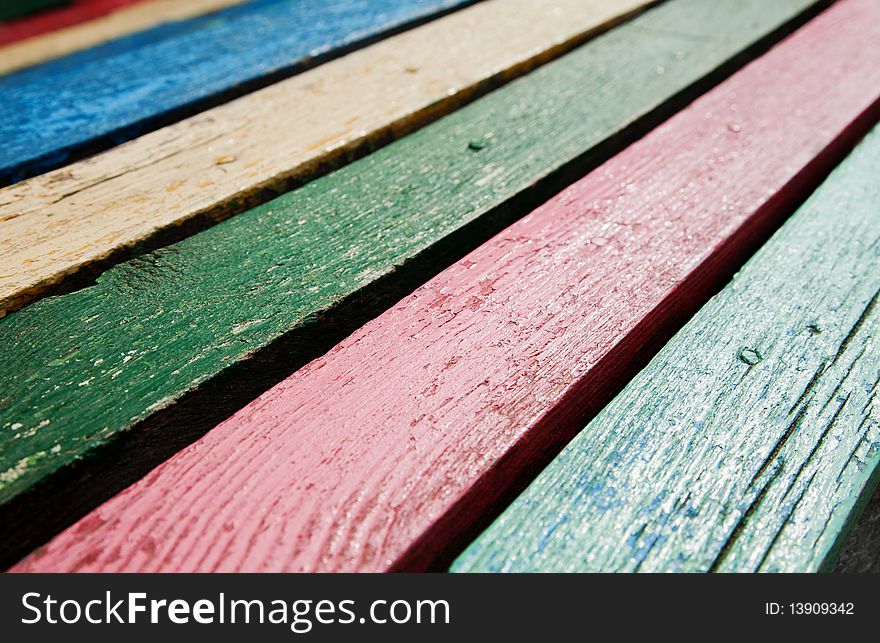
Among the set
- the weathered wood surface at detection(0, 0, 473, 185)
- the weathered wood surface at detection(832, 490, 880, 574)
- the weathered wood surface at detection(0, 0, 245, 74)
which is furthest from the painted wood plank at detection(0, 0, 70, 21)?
the weathered wood surface at detection(832, 490, 880, 574)

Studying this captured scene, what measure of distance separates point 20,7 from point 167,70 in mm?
1339

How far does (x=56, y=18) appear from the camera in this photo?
6.57ft

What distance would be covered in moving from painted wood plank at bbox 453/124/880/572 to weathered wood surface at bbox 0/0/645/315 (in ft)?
1.90

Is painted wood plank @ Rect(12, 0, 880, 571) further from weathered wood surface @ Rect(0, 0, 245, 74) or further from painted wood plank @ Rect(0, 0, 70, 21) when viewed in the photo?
painted wood plank @ Rect(0, 0, 70, 21)

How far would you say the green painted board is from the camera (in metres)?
0.58

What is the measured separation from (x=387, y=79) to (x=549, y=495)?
2.90 feet

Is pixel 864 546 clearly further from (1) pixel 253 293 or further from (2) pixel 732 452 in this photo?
(1) pixel 253 293

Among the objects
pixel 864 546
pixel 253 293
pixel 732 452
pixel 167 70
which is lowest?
pixel 864 546

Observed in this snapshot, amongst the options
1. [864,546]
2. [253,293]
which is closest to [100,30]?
[253,293]

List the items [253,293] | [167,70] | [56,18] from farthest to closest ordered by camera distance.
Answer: [56,18]
[167,70]
[253,293]

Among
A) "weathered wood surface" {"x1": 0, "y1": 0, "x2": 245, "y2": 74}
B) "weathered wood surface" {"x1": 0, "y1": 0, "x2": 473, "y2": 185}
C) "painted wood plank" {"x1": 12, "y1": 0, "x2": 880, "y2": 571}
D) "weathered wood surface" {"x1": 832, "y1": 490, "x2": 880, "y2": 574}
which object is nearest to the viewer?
"painted wood plank" {"x1": 12, "y1": 0, "x2": 880, "y2": 571}

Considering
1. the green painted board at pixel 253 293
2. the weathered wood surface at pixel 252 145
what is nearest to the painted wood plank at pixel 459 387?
the green painted board at pixel 253 293

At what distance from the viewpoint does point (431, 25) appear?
1401 millimetres
